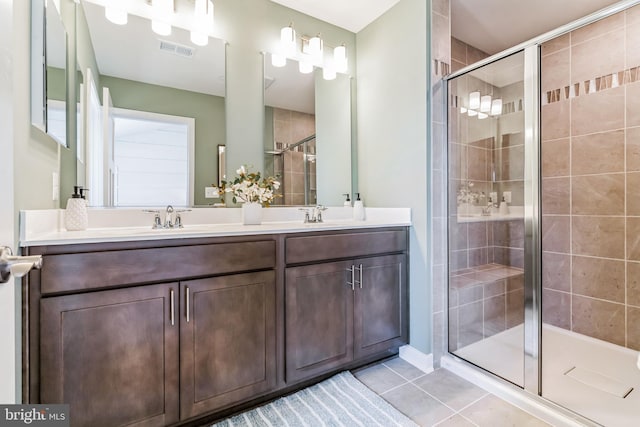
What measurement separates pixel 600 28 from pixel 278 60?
2.33 meters

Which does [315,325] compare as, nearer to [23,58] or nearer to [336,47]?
[23,58]

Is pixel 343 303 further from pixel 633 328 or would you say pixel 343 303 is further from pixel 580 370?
pixel 633 328

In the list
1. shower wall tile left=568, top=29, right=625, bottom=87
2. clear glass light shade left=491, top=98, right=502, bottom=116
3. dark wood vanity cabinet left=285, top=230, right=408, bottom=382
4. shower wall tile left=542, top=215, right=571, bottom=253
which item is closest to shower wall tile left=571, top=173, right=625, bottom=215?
shower wall tile left=542, top=215, right=571, bottom=253

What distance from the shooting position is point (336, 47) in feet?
8.00

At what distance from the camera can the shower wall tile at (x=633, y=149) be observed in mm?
2016

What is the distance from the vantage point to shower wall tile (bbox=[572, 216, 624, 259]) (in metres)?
2.13

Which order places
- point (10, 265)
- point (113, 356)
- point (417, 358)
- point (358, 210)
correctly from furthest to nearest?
point (358, 210)
point (417, 358)
point (113, 356)
point (10, 265)

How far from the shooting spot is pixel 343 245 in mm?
1771

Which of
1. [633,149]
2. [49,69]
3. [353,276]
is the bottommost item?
[353,276]

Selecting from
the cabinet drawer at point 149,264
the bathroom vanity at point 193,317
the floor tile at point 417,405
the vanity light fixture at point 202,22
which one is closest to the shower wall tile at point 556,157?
the bathroom vanity at point 193,317

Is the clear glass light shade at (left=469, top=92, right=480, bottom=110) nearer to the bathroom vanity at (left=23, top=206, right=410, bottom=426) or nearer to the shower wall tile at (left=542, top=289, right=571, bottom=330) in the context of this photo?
the bathroom vanity at (left=23, top=206, right=410, bottom=426)

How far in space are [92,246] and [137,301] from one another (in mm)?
272

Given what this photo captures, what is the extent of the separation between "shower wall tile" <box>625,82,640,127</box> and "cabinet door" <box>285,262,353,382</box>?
2.13 meters

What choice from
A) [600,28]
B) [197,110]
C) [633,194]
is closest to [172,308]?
[197,110]
